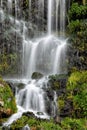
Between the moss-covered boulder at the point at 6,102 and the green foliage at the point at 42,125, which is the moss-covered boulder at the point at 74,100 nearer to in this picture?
the green foliage at the point at 42,125

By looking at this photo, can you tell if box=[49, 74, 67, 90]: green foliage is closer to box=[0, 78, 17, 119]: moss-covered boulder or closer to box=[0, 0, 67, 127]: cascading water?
box=[0, 0, 67, 127]: cascading water

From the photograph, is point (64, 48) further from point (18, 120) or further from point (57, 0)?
point (18, 120)

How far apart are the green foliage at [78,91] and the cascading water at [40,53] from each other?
0.99m

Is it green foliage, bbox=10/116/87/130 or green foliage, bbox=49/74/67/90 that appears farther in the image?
green foliage, bbox=49/74/67/90

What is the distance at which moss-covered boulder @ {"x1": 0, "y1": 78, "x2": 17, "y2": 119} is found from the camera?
1602 centimetres

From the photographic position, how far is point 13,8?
26.3 m

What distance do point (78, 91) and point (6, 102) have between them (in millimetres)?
3837

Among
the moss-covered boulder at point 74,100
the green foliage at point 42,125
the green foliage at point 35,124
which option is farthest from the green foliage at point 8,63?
the green foliage at point 35,124

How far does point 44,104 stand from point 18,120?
291 cm

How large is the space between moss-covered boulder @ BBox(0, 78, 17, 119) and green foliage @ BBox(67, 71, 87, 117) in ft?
9.46

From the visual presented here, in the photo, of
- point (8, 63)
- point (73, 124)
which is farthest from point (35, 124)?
point (8, 63)

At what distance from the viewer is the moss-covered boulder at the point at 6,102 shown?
631 inches

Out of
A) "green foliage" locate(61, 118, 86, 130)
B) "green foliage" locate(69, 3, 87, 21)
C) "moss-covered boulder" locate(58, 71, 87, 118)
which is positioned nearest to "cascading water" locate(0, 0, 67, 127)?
"moss-covered boulder" locate(58, 71, 87, 118)

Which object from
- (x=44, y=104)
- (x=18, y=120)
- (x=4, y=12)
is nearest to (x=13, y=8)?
(x=4, y=12)
